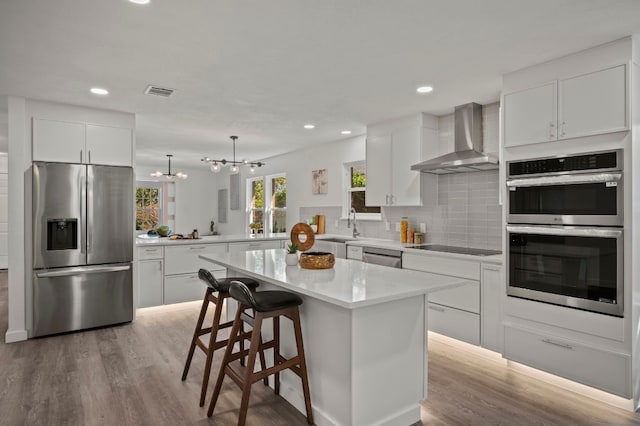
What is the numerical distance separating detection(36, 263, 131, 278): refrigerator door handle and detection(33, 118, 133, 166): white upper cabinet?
3.76 feet

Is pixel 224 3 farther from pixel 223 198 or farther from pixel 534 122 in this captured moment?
pixel 223 198

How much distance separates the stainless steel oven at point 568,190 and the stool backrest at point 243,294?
2267 mm

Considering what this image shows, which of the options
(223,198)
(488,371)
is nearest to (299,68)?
(488,371)

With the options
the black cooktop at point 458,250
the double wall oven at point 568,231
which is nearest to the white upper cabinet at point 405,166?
the black cooktop at point 458,250

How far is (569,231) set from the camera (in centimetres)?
276

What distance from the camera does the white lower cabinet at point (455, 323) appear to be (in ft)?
11.5

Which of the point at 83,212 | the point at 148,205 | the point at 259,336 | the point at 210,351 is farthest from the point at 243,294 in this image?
the point at 148,205

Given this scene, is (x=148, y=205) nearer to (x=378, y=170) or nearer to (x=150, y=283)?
(x=150, y=283)

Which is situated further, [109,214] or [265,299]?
[109,214]

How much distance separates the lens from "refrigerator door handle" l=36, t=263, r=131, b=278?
12.7 feet

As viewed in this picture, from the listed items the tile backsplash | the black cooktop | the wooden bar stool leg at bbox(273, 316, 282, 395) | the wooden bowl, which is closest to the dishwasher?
the black cooktop

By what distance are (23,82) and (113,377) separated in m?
2.68

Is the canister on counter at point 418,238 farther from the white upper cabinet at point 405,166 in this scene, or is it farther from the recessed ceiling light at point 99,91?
the recessed ceiling light at point 99,91

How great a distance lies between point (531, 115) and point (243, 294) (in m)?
2.60
